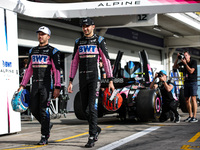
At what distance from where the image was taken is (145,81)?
11.3 m

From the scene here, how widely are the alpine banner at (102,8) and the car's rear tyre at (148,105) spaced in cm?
214

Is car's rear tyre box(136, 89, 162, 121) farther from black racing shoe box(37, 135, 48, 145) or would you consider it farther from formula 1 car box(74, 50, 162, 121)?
black racing shoe box(37, 135, 48, 145)

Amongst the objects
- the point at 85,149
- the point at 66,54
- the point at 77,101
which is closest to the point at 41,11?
the point at 77,101

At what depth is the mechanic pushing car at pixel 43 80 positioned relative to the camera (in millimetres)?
6641

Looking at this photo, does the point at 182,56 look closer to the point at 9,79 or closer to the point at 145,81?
the point at 145,81

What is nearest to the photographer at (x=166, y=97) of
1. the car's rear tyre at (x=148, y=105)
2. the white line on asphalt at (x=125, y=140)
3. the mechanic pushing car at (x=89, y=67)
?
the car's rear tyre at (x=148, y=105)

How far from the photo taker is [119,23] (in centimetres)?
1727

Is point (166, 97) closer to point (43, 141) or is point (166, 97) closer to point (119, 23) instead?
point (43, 141)

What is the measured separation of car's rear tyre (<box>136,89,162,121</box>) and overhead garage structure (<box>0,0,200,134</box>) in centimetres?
214

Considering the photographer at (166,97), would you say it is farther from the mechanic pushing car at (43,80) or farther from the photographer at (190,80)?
the mechanic pushing car at (43,80)

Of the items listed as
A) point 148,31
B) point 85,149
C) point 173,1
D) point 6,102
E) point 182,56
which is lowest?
point 85,149

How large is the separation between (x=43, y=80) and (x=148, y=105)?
377 cm

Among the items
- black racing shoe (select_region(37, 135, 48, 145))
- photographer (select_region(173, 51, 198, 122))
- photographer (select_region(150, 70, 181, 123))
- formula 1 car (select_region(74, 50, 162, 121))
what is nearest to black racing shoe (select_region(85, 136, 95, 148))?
black racing shoe (select_region(37, 135, 48, 145))

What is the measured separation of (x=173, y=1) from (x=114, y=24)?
7.52 metres
